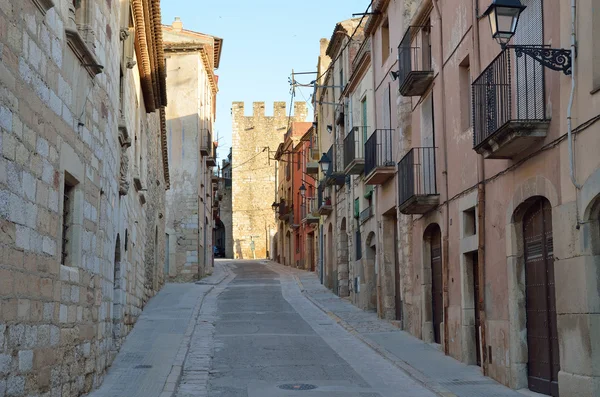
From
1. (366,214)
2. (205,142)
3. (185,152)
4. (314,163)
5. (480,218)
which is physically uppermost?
(205,142)

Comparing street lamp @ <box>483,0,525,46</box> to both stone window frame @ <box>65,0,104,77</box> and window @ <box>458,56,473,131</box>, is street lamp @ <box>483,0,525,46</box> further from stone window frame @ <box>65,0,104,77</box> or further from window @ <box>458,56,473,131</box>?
stone window frame @ <box>65,0,104,77</box>

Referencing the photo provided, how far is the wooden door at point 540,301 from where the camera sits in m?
9.92

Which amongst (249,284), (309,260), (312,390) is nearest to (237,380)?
(312,390)

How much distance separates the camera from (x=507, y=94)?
10.3 metres

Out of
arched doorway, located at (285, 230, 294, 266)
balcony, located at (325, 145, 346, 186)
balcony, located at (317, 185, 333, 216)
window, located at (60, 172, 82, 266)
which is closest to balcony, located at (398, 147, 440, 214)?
window, located at (60, 172, 82, 266)

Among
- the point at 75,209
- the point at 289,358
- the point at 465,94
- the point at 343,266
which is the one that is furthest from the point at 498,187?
the point at 343,266

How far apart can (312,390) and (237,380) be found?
4.65 ft

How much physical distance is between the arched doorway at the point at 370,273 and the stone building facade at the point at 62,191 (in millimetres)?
8988

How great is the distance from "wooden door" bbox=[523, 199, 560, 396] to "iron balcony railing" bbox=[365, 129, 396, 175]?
27.5 feet

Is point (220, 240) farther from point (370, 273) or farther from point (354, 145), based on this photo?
point (354, 145)

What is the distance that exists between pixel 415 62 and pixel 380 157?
3567mm

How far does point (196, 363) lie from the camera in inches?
534

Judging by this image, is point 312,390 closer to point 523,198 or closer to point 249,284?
point 523,198

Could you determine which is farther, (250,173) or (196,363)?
(250,173)
